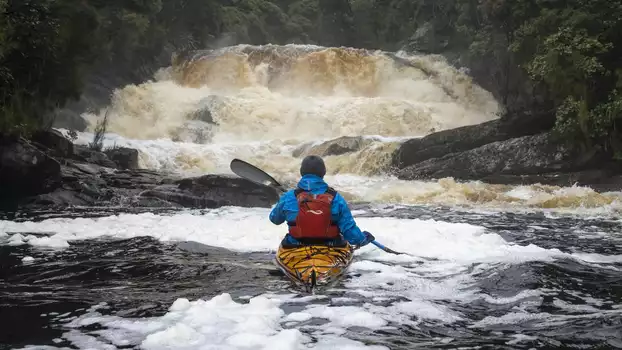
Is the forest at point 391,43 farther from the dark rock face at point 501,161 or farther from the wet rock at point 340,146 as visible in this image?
the wet rock at point 340,146

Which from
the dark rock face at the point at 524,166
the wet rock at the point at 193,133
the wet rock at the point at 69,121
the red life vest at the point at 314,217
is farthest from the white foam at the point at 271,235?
the wet rock at the point at 69,121

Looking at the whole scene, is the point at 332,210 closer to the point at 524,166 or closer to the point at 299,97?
the point at 524,166

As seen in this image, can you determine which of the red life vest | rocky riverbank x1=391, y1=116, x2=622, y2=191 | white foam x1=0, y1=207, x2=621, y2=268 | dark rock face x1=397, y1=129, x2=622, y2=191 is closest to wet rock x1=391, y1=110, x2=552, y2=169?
rocky riverbank x1=391, y1=116, x2=622, y2=191

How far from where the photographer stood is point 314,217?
207 inches

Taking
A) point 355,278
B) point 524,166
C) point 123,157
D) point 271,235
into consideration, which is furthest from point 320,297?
point 524,166

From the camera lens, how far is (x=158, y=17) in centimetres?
2962

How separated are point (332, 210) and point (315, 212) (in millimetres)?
163

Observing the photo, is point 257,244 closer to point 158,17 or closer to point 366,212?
point 366,212

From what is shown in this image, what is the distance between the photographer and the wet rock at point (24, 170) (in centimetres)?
1151

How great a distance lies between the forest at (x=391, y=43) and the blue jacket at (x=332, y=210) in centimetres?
758

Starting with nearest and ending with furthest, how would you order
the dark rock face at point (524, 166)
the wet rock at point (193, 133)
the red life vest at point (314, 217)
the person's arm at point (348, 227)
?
the red life vest at point (314, 217) → the person's arm at point (348, 227) → the dark rock face at point (524, 166) → the wet rock at point (193, 133)

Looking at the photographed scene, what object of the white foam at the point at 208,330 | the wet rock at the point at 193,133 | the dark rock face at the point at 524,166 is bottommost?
the white foam at the point at 208,330

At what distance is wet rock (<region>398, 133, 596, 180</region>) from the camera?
16.2 metres

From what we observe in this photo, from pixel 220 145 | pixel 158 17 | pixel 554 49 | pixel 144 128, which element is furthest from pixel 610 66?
pixel 158 17
